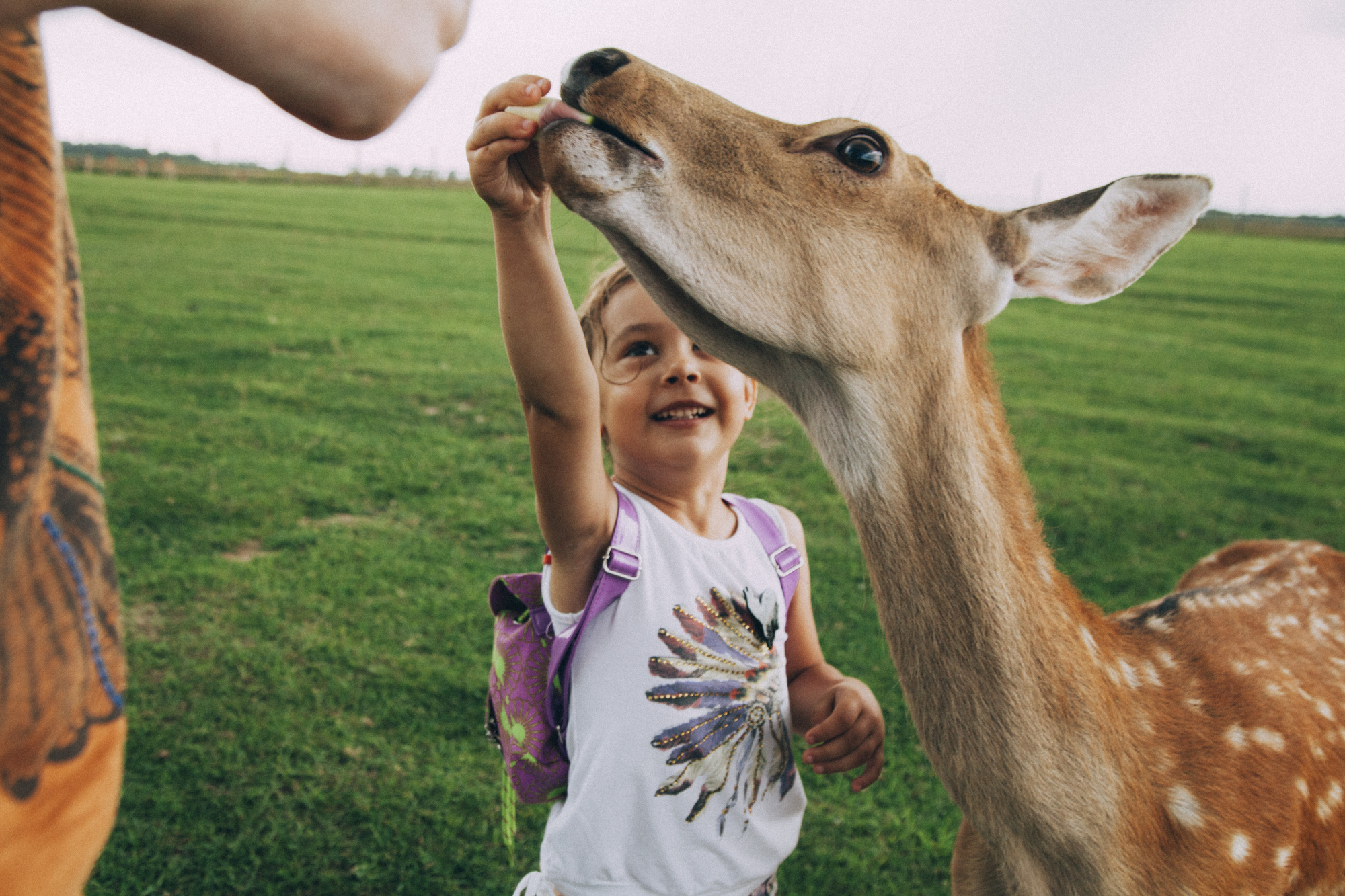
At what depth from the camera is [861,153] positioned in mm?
1612

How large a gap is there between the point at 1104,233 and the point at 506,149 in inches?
44.5

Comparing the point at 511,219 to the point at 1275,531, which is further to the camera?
the point at 1275,531

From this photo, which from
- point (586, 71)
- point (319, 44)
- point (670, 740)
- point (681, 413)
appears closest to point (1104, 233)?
point (681, 413)

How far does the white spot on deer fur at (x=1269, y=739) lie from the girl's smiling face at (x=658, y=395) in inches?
48.1

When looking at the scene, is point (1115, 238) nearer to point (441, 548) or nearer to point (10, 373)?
point (10, 373)

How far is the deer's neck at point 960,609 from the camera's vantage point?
1.54 meters

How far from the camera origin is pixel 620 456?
2.03 metres

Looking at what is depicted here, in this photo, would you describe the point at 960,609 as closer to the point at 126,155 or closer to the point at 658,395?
the point at 658,395

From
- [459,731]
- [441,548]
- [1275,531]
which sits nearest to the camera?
[459,731]

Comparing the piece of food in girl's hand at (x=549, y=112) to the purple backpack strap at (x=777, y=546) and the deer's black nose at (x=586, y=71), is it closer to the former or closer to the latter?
the deer's black nose at (x=586, y=71)

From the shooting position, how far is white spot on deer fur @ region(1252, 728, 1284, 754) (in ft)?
6.09

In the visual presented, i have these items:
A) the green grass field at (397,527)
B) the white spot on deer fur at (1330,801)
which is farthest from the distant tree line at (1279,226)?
the white spot on deer fur at (1330,801)

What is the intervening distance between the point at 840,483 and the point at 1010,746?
512mm

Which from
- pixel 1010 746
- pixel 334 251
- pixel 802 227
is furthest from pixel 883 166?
pixel 334 251
